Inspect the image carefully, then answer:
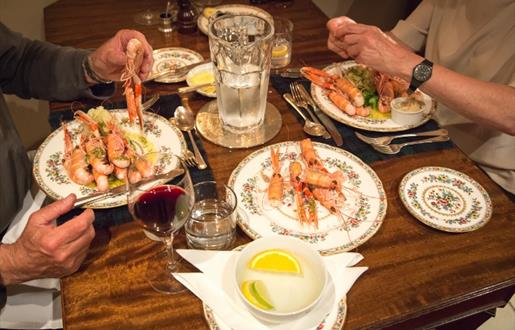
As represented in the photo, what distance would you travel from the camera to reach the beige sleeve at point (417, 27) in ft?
6.24

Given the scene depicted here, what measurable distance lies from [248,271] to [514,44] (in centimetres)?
130

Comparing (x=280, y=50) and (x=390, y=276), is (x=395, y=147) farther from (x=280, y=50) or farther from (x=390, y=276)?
(x=280, y=50)

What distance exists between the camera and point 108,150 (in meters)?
1.16

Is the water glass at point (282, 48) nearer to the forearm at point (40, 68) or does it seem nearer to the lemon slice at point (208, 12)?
the lemon slice at point (208, 12)

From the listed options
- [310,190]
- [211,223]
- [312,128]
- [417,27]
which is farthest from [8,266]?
[417,27]

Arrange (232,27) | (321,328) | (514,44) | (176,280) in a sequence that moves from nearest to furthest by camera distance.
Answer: (321,328) < (176,280) < (232,27) < (514,44)

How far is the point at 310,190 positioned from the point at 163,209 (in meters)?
0.39

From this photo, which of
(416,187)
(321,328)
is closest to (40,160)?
(321,328)

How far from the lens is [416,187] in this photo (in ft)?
3.80

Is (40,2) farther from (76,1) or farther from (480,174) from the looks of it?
(480,174)

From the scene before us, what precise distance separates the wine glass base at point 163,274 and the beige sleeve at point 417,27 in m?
1.53

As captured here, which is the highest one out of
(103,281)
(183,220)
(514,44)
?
(514,44)

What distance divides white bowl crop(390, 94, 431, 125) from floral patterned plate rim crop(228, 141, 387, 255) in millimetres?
250

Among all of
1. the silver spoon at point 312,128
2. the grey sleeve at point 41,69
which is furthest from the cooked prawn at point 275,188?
the grey sleeve at point 41,69
